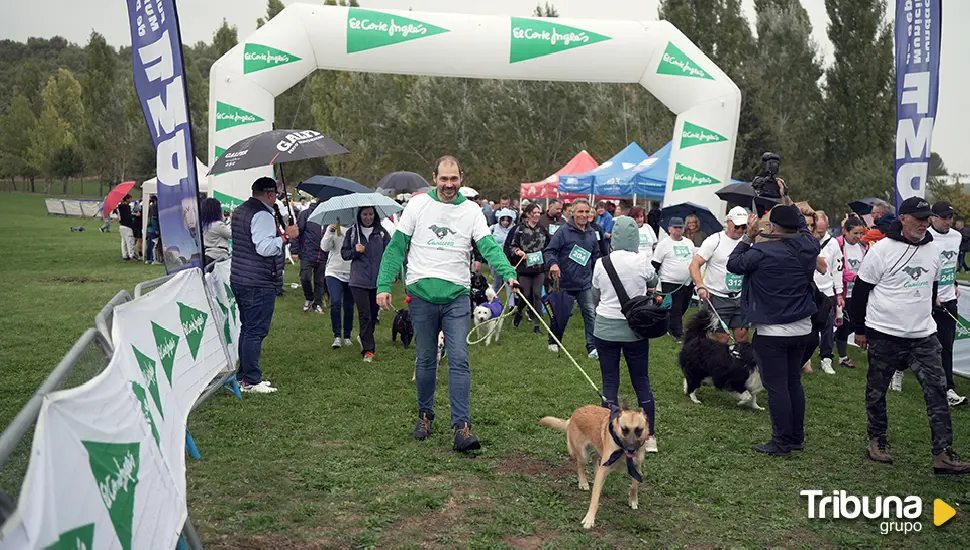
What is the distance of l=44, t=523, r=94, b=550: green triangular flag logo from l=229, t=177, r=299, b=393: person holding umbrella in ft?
15.4

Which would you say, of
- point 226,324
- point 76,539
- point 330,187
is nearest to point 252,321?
point 226,324

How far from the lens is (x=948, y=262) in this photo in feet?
23.0

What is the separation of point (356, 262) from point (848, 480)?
530 centimetres

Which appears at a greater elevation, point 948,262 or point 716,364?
point 948,262

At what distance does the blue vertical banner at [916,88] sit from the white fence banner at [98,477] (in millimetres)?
6606

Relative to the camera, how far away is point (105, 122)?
60.0 metres

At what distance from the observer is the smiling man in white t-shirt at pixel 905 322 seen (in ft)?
17.5

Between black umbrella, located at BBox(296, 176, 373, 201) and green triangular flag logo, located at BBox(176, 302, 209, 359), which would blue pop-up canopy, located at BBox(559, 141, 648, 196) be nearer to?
black umbrella, located at BBox(296, 176, 373, 201)

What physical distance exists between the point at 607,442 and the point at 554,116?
122 feet

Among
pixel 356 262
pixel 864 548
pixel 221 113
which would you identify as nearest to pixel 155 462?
pixel 864 548

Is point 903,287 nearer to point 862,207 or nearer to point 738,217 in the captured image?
point 738,217

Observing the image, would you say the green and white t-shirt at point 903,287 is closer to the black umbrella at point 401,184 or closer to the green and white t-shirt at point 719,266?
the green and white t-shirt at point 719,266

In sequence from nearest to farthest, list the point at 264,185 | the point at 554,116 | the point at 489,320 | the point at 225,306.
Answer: the point at 264,185 → the point at 225,306 → the point at 489,320 → the point at 554,116

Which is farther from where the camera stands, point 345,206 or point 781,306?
point 345,206
